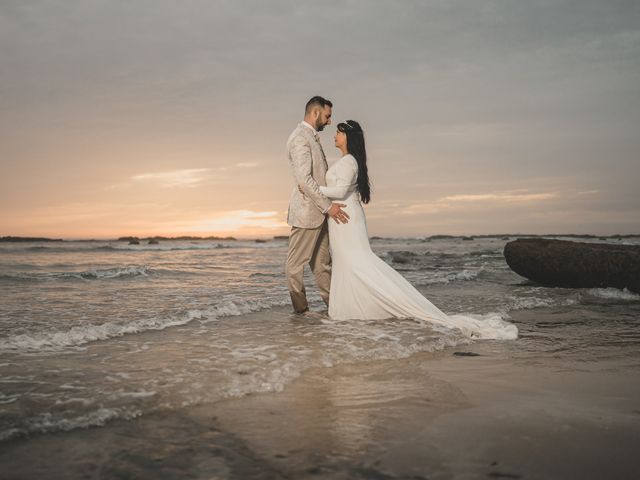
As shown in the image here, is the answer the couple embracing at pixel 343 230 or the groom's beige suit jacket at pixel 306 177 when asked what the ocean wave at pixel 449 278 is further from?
the groom's beige suit jacket at pixel 306 177

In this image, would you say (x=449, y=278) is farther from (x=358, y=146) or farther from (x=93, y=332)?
(x=93, y=332)

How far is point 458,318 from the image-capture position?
19.6 feet

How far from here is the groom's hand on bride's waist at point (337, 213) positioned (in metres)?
6.34

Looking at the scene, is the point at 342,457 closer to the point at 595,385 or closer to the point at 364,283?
the point at 595,385

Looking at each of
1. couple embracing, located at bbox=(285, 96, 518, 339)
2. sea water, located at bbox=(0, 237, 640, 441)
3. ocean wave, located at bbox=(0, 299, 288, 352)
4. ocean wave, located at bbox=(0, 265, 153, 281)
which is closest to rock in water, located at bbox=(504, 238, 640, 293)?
sea water, located at bbox=(0, 237, 640, 441)

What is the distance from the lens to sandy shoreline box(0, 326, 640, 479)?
224cm

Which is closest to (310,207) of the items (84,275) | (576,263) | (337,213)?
(337,213)

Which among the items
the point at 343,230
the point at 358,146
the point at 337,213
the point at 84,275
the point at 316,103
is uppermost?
the point at 316,103

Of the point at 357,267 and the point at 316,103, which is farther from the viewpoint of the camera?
the point at 316,103

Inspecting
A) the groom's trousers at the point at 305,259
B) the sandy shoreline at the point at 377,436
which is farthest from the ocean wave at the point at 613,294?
the sandy shoreline at the point at 377,436

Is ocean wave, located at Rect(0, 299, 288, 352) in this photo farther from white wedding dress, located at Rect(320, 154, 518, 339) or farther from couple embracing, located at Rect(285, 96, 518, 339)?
white wedding dress, located at Rect(320, 154, 518, 339)

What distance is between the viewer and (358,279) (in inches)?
247

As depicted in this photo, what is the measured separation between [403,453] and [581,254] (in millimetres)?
10033

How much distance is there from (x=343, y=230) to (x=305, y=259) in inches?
26.8
